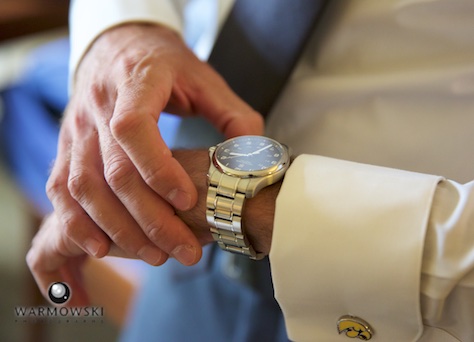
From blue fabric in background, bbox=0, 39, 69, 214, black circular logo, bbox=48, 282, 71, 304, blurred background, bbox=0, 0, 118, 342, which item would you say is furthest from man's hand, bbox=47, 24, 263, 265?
blue fabric in background, bbox=0, 39, 69, 214

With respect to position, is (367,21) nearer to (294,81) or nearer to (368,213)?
(294,81)

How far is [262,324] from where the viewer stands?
83 cm

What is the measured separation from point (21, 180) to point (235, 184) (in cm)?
88

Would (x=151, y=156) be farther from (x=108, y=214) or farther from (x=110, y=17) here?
(x=110, y=17)

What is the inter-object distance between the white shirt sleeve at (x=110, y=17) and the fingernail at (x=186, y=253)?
383 millimetres

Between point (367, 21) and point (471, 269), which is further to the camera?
point (367, 21)

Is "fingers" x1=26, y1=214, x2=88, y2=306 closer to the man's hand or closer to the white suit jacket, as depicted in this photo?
the man's hand

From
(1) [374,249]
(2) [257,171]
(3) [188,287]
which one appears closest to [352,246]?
(1) [374,249]

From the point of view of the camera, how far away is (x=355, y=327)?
521 millimetres

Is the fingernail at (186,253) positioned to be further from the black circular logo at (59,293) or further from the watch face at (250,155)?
the black circular logo at (59,293)

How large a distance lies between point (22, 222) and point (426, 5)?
3.00 ft

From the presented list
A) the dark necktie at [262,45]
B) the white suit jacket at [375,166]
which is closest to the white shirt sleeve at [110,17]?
the white suit jacket at [375,166]

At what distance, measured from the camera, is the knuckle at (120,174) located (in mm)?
575

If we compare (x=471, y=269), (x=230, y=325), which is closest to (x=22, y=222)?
(x=230, y=325)
